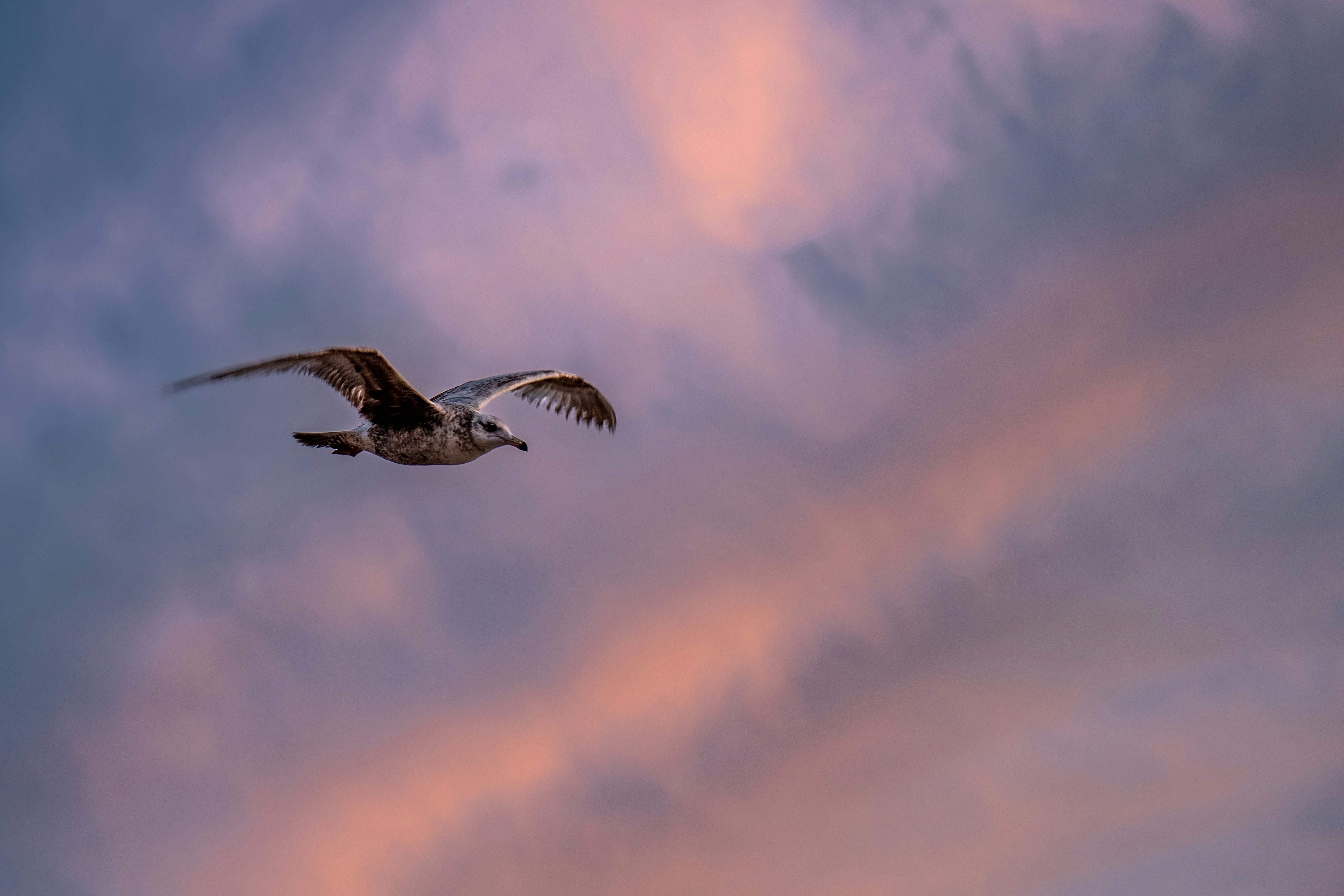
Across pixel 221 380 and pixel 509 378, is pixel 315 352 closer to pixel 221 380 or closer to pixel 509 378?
pixel 221 380

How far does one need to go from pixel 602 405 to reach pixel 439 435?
9.09 metres

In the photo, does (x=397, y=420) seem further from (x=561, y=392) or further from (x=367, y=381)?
(x=561, y=392)

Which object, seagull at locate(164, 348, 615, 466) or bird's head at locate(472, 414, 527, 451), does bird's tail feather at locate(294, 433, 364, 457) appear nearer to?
seagull at locate(164, 348, 615, 466)

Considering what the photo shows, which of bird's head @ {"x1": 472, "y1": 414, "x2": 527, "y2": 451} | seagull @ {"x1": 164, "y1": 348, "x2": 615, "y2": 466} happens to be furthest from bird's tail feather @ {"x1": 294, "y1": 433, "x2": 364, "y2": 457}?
bird's head @ {"x1": 472, "y1": 414, "x2": 527, "y2": 451}

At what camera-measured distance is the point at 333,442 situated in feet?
99.4

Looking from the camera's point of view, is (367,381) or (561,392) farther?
(561,392)

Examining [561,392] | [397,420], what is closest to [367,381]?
[397,420]

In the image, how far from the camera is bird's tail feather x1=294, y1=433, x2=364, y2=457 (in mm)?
30094

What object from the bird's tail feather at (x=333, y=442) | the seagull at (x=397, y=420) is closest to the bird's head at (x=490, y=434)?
the seagull at (x=397, y=420)

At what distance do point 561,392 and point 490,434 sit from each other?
813cm

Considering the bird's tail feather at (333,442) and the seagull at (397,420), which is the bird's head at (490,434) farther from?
the bird's tail feather at (333,442)

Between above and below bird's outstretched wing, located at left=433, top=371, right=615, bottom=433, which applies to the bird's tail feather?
below

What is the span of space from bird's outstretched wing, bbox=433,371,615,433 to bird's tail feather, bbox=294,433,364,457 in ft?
17.0

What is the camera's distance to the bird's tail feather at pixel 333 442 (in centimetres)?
3009
